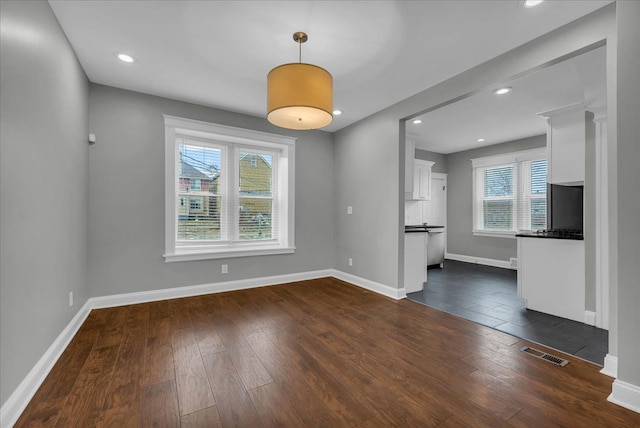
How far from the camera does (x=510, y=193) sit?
244 inches

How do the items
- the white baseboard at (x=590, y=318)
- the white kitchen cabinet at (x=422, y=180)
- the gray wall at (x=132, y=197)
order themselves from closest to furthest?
the white baseboard at (x=590, y=318) → the gray wall at (x=132, y=197) → the white kitchen cabinet at (x=422, y=180)

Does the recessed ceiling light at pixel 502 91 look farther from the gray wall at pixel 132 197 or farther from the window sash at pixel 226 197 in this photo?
the gray wall at pixel 132 197

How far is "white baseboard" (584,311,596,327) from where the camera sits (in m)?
2.89

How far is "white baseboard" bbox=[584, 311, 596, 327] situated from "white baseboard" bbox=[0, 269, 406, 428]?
186cm

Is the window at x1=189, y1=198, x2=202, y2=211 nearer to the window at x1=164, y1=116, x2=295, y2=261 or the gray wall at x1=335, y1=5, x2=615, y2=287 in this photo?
the window at x1=164, y1=116, x2=295, y2=261

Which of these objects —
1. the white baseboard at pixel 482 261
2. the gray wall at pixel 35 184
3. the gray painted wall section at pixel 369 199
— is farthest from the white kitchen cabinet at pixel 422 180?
the gray wall at pixel 35 184

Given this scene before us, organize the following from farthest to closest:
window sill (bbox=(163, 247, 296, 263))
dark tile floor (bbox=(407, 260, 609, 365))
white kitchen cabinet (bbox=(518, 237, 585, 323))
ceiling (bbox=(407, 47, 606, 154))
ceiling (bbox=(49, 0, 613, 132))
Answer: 1. window sill (bbox=(163, 247, 296, 263))
2. white kitchen cabinet (bbox=(518, 237, 585, 323))
3. ceiling (bbox=(407, 47, 606, 154))
4. dark tile floor (bbox=(407, 260, 609, 365))
5. ceiling (bbox=(49, 0, 613, 132))

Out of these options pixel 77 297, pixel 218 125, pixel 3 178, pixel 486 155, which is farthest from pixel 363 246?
pixel 486 155

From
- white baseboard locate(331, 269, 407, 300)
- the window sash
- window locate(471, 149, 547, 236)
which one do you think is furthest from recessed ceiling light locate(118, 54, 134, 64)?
window locate(471, 149, 547, 236)

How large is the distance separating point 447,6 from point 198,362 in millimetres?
3252

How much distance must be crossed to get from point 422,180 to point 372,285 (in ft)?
11.0

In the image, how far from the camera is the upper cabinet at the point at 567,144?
3125mm

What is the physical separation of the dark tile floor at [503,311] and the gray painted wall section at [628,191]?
621 mm

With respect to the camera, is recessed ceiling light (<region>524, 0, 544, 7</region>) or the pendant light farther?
the pendant light
